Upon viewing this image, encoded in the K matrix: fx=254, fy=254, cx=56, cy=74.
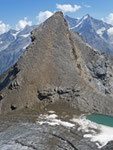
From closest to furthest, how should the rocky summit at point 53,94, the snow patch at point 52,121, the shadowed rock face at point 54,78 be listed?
the rocky summit at point 53,94, the snow patch at point 52,121, the shadowed rock face at point 54,78

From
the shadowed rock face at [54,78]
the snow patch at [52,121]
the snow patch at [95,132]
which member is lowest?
the snow patch at [95,132]

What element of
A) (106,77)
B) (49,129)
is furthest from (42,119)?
(106,77)

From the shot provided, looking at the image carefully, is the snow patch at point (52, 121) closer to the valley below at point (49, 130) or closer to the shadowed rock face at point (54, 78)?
the valley below at point (49, 130)

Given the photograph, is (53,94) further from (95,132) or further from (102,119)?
(95,132)

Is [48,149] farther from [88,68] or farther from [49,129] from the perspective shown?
[88,68]

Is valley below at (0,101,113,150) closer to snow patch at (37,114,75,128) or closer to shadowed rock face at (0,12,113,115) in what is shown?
snow patch at (37,114,75,128)

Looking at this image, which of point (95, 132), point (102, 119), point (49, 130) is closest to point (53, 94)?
point (102, 119)

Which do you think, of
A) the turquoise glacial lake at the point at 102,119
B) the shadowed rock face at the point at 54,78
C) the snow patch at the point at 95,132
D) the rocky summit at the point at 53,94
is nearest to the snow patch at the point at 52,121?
the rocky summit at the point at 53,94

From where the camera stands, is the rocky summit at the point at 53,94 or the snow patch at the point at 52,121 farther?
the snow patch at the point at 52,121
